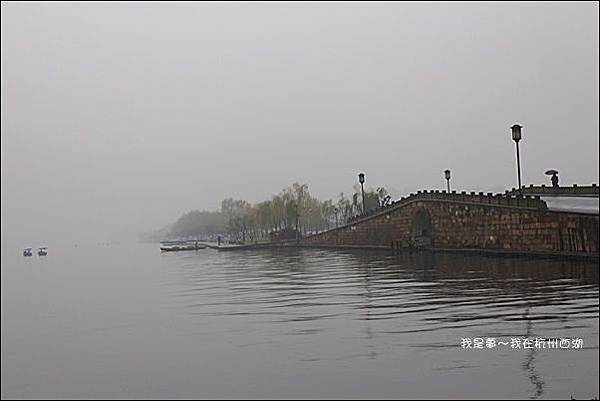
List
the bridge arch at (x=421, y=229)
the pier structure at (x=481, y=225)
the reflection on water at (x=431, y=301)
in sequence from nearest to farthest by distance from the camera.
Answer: the reflection on water at (x=431, y=301) → the pier structure at (x=481, y=225) → the bridge arch at (x=421, y=229)

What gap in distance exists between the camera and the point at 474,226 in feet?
111

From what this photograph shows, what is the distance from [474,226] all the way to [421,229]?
30.9ft

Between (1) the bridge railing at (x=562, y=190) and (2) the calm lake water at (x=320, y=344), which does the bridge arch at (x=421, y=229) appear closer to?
(1) the bridge railing at (x=562, y=190)

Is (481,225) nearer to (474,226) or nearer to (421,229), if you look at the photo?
(474,226)

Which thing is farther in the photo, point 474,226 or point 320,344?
point 474,226

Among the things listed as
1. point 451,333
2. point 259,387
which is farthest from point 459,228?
point 259,387

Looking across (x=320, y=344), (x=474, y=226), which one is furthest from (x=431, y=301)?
(x=474, y=226)

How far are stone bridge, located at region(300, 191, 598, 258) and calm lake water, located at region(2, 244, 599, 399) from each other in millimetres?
5426

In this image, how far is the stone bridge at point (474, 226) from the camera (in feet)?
75.6

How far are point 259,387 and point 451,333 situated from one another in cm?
344

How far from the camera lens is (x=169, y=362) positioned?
8.83 meters

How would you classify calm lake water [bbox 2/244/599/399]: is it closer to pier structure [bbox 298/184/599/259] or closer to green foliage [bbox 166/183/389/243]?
pier structure [bbox 298/184/599/259]

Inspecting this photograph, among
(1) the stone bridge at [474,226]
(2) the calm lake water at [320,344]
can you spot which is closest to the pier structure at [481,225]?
(1) the stone bridge at [474,226]

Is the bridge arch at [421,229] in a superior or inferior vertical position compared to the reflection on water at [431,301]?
superior
